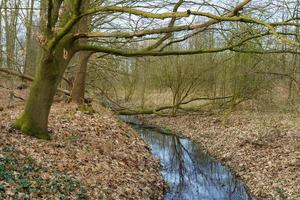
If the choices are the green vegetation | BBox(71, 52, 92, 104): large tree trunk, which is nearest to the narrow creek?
the green vegetation

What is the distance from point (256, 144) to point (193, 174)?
2939 mm

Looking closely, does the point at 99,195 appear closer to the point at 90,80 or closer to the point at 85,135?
the point at 85,135

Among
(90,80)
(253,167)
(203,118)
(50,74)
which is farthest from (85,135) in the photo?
(203,118)

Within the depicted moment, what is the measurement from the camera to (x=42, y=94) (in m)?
9.56

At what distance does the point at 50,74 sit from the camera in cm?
941

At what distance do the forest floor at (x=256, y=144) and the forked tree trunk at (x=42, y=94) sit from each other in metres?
5.68

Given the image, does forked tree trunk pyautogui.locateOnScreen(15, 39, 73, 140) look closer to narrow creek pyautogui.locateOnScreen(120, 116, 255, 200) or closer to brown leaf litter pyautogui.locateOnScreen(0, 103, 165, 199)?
brown leaf litter pyautogui.locateOnScreen(0, 103, 165, 199)

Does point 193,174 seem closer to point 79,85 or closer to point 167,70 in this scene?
point 79,85

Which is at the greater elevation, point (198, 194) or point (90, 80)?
point (90, 80)

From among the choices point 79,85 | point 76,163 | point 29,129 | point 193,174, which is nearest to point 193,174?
point 193,174

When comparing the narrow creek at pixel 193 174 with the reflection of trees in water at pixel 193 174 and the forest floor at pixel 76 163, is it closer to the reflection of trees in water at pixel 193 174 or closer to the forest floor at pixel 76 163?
the reflection of trees in water at pixel 193 174

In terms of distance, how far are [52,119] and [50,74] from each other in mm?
3069

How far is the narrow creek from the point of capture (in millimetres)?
10391

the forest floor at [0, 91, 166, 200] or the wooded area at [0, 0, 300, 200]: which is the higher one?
the wooded area at [0, 0, 300, 200]
